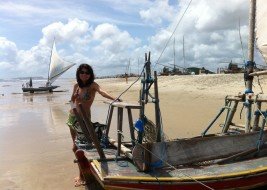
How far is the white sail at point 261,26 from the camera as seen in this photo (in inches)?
326

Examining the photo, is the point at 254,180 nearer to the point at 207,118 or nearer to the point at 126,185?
the point at 126,185

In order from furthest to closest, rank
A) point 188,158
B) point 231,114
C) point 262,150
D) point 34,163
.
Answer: point 34,163, point 231,114, point 262,150, point 188,158

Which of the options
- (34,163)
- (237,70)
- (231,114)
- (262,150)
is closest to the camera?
(262,150)

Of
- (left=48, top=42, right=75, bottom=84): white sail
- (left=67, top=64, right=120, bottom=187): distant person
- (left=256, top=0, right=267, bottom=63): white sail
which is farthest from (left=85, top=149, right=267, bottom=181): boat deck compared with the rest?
(left=48, top=42, right=75, bottom=84): white sail

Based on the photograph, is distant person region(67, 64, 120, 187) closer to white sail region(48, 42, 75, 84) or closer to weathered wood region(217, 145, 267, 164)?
weathered wood region(217, 145, 267, 164)

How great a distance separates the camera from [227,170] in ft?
20.8

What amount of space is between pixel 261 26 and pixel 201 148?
331 cm

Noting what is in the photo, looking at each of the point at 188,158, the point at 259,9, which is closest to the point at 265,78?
the point at 259,9

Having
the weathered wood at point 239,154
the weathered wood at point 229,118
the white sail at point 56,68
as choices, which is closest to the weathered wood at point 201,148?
the weathered wood at point 239,154

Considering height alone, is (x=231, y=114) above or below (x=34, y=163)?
above

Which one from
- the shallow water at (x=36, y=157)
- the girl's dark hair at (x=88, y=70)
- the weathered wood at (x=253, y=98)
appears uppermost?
the girl's dark hair at (x=88, y=70)

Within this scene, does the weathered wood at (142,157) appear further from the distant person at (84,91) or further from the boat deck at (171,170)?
the distant person at (84,91)

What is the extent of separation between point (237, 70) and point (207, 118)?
1270 inches

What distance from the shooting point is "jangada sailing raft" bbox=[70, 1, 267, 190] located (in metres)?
Answer: 5.58
